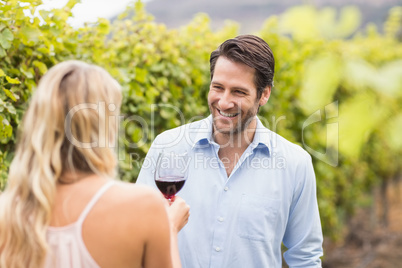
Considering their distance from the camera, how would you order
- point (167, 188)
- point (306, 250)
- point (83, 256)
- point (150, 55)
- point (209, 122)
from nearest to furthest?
point (83, 256) → point (167, 188) → point (306, 250) → point (209, 122) → point (150, 55)

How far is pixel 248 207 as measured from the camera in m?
2.57

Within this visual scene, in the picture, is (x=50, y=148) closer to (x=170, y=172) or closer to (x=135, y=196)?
(x=135, y=196)

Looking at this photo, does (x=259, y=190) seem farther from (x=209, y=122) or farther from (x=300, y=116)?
(x=300, y=116)

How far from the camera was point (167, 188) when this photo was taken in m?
2.28

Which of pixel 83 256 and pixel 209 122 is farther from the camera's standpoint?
pixel 209 122

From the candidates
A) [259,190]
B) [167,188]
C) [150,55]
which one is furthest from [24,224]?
[150,55]

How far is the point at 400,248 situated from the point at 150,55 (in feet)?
22.5

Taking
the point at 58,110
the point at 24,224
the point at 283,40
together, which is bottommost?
the point at 24,224

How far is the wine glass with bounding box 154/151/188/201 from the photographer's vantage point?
A: 7.39 feet

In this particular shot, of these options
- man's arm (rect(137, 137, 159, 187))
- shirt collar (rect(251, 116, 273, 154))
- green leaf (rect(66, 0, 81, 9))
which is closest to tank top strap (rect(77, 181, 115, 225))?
man's arm (rect(137, 137, 159, 187))

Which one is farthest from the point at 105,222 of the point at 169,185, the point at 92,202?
the point at 169,185

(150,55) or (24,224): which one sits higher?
(150,55)

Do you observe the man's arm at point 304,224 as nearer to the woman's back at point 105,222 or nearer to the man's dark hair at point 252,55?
the man's dark hair at point 252,55

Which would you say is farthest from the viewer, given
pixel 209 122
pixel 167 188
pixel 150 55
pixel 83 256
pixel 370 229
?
pixel 370 229
